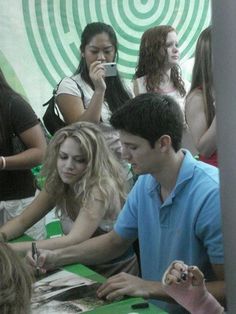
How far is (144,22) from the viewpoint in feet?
14.1

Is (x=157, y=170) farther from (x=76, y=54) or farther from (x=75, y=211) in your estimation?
(x=76, y=54)

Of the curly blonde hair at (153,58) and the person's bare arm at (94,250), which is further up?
the curly blonde hair at (153,58)

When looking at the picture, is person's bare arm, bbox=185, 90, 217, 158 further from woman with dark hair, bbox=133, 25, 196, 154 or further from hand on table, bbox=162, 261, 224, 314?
hand on table, bbox=162, 261, 224, 314

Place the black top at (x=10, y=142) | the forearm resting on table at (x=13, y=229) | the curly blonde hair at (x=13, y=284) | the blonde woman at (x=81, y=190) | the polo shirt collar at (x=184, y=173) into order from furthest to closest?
the black top at (x=10, y=142)
the forearm resting on table at (x=13, y=229)
the blonde woman at (x=81, y=190)
the polo shirt collar at (x=184, y=173)
the curly blonde hair at (x=13, y=284)

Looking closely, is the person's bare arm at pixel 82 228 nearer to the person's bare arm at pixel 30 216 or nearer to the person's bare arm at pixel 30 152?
the person's bare arm at pixel 30 216

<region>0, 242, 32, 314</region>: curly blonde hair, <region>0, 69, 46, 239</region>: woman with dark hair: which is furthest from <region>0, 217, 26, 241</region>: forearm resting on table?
<region>0, 242, 32, 314</region>: curly blonde hair

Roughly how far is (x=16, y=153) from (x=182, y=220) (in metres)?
0.98

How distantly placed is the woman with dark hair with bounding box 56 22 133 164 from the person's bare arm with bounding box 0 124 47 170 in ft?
0.97

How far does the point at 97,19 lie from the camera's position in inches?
164

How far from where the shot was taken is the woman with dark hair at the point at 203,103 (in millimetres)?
2258

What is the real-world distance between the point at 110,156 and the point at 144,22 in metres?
2.13

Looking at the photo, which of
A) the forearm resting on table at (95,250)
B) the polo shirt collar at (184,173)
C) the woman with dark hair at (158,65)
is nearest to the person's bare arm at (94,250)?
the forearm resting on table at (95,250)

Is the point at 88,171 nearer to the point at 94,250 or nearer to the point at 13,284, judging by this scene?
the point at 94,250

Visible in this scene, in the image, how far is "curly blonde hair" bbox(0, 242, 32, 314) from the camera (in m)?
1.09
